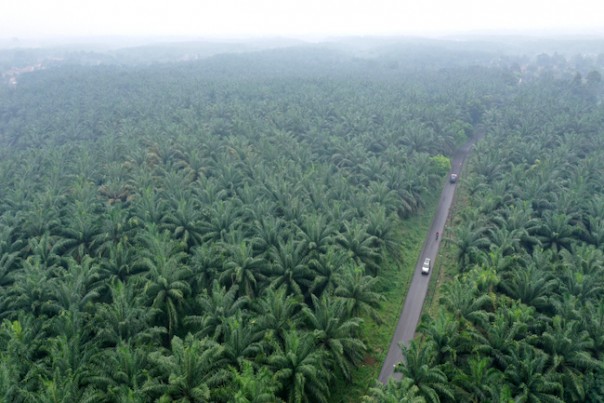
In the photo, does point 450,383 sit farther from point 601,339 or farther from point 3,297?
point 3,297

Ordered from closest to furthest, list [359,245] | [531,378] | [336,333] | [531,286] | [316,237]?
[531,378]
[336,333]
[531,286]
[316,237]
[359,245]

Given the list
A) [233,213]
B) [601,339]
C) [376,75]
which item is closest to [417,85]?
[376,75]

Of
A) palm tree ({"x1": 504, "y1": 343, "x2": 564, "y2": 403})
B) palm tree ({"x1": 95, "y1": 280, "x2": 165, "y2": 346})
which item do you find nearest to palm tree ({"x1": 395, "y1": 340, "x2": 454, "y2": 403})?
palm tree ({"x1": 504, "y1": 343, "x2": 564, "y2": 403})

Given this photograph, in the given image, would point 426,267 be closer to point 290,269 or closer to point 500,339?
point 500,339

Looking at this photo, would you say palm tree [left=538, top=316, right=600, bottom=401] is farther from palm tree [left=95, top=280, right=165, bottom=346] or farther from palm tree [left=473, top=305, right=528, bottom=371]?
palm tree [left=95, top=280, right=165, bottom=346]

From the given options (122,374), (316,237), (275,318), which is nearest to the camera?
(122,374)

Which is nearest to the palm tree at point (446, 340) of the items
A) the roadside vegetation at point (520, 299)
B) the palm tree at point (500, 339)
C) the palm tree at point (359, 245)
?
the roadside vegetation at point (520, 299)

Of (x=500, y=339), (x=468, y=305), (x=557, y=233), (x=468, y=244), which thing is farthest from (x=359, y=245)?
(x=557, y=233)
